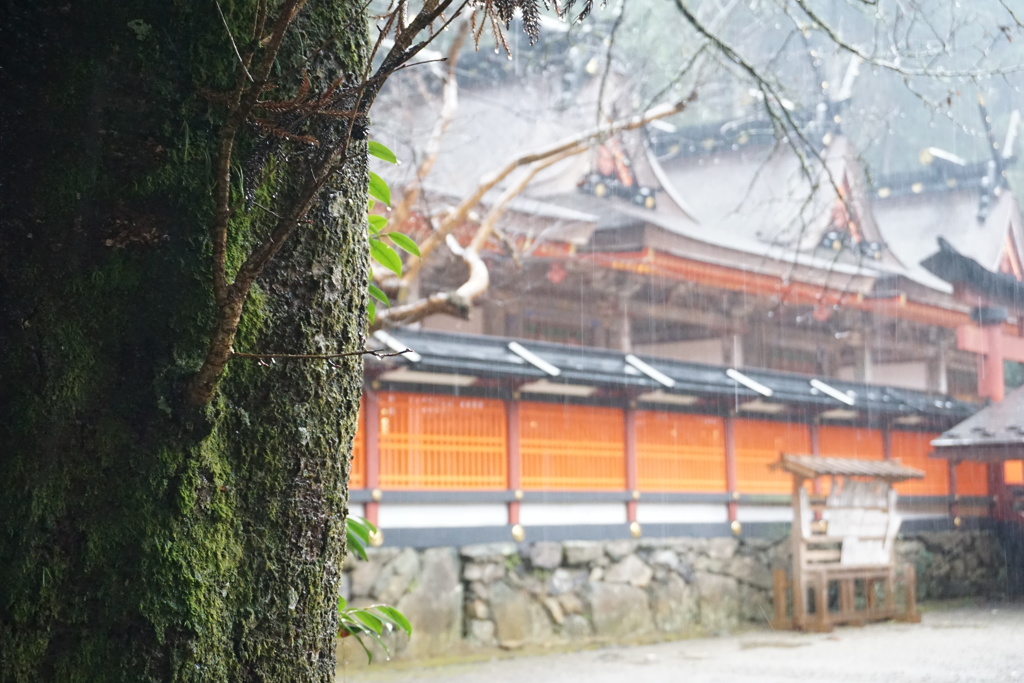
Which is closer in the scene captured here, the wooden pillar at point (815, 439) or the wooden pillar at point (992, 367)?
the wooden pillar at point (815, 439)

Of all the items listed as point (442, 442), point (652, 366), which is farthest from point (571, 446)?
point (442, 442)

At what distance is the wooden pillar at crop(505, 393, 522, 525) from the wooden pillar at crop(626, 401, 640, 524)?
1.30 meters

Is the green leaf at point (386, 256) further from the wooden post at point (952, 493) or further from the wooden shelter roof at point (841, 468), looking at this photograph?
the wooden post at point (952, 493)

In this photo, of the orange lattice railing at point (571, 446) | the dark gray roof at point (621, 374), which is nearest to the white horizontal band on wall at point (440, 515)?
the orange lattice railing at point (571, 446)

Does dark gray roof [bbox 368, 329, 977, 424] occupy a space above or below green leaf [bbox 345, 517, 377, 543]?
above

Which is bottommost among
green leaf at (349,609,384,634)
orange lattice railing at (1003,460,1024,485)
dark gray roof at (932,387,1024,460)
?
green leaf at (349,609,384,634)

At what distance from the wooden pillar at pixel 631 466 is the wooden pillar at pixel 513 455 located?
4.25 feet

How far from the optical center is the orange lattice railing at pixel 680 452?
10312 millimetres

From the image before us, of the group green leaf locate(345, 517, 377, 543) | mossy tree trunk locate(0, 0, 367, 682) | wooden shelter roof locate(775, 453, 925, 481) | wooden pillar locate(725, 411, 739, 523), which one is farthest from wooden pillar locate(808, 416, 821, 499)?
mossy tree trunk locate(0, 0, 367, 682)

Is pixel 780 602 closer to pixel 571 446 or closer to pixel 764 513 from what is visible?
pixel 764 513

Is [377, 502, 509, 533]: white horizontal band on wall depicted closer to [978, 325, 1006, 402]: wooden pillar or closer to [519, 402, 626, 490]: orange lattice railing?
[519, 402, 626, 490]: orange lattice railing

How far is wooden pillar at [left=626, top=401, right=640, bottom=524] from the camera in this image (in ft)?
32.9

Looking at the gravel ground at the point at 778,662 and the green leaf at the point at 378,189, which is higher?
the green leaf at the point at 378,189

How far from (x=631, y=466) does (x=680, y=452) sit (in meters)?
0.79
